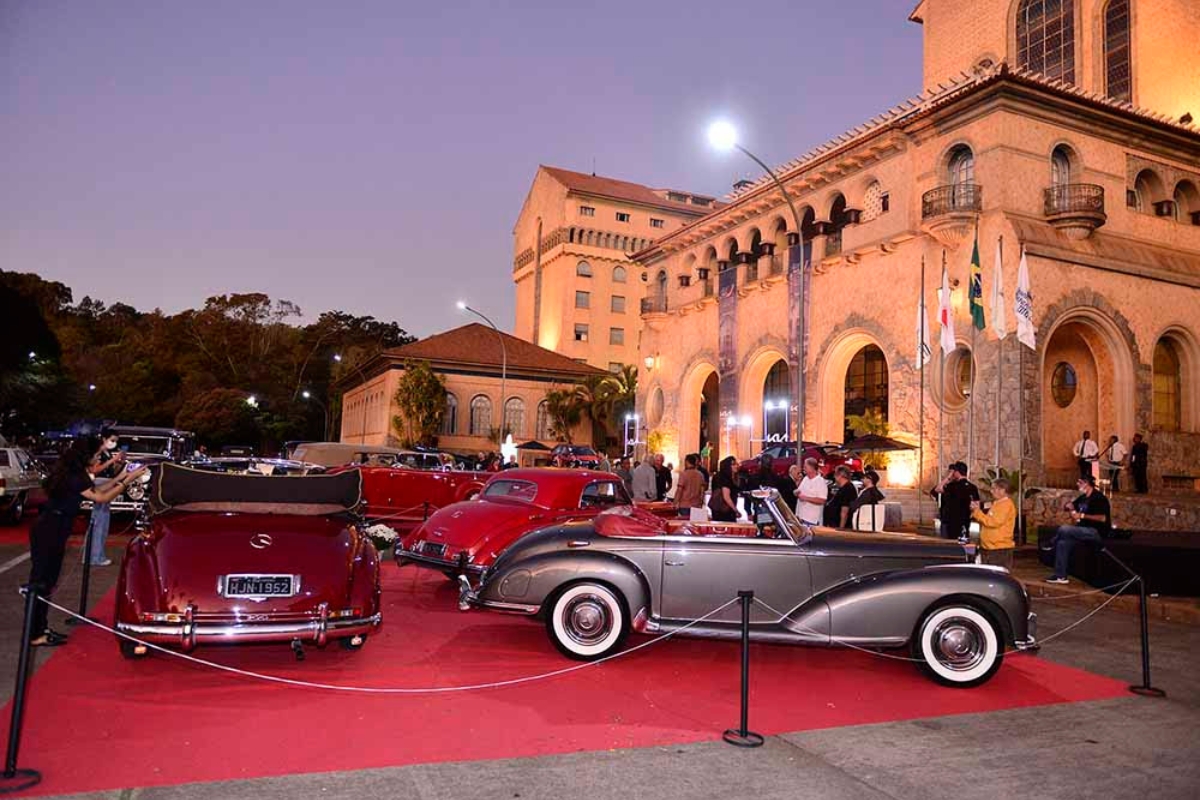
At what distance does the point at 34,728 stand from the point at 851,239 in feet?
90.7

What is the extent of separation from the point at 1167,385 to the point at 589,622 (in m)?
27.3

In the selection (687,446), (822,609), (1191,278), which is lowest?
(822,609)

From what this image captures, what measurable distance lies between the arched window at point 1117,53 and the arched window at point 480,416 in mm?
34424

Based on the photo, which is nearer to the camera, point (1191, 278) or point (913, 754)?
point (913, 754)

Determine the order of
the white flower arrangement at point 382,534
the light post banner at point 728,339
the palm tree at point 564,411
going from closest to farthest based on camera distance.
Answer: the white flower arrangement at point 382,534 → the light post banner at point 728,339 → the palm tree at point 564,411

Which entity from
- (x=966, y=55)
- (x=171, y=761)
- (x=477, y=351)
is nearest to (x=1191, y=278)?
(x=966, y=55)

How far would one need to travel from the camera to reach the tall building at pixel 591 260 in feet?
204

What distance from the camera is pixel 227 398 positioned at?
215 feet

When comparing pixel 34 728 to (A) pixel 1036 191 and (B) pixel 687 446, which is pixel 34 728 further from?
(B) pixel 687 446

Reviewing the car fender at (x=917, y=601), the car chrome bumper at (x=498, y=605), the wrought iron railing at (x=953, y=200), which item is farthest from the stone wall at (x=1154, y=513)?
the car chrome bumper at (x=498, y=605)

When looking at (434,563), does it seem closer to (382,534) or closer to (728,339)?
(382,534)

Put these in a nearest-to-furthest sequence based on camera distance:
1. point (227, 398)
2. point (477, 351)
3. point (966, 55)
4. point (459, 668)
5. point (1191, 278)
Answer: point (459, 668) < point (1191, 278) < point (966, 55) < point (477, 351) < point (227, 398)

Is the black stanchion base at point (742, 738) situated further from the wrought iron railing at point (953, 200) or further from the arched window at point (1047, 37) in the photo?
the arched window at point (1047, 37)

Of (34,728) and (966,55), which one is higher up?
(966,55)
